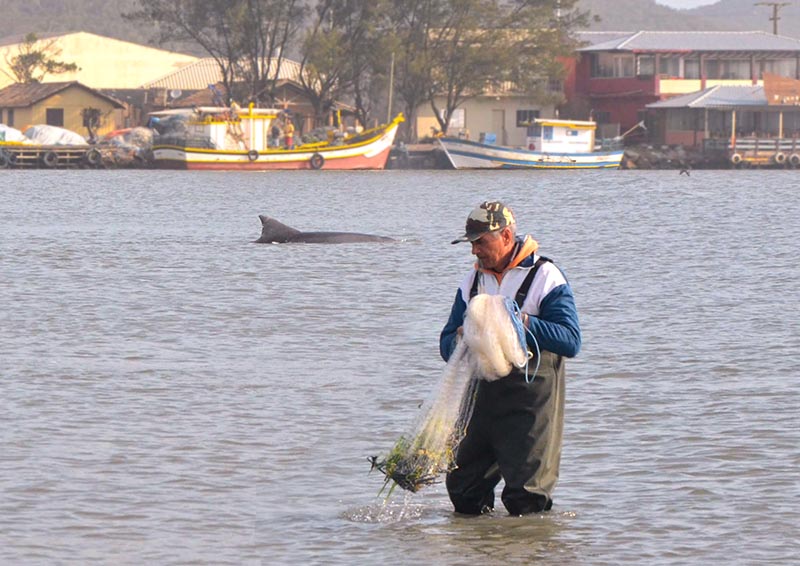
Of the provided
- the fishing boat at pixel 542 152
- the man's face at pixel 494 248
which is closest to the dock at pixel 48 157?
the fishing boat at pixel 542 152

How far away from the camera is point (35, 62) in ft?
305

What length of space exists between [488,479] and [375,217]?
98.5ft

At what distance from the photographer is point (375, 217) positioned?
123 ft

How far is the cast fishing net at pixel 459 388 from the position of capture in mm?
6566

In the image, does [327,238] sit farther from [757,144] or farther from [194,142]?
[757,144]

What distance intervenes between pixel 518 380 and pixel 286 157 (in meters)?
58.1

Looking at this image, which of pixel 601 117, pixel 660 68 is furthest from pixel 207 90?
pixel 660 68

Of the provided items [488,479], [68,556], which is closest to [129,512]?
[68,556]

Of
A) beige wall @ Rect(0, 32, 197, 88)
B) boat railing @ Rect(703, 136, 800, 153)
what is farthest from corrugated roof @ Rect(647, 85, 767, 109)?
beige wall @ Rect(0, 32, 197, 88)

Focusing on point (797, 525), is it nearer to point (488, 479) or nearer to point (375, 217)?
point (488, 479)

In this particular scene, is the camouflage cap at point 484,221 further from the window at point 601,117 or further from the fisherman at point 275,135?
the window at point 601,117

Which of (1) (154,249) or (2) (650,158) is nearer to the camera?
(1) (154,249)

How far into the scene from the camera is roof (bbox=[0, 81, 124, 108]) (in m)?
79.1

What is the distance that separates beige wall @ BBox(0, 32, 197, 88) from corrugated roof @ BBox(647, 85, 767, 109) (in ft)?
118
